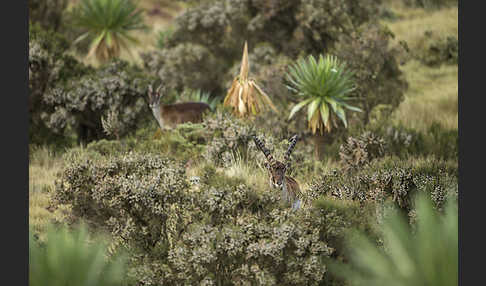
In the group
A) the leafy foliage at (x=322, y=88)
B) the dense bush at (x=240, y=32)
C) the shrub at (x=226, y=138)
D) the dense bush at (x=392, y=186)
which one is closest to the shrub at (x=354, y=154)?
the leafy foliage at (x=322, y=88)

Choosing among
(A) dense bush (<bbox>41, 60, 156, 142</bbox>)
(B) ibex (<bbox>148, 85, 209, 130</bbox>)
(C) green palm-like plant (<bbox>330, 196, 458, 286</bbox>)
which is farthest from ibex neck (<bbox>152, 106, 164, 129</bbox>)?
(C) green palm-like plant (<bbox>330, 196, 458, 286</bbox>)

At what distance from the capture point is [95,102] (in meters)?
15.6

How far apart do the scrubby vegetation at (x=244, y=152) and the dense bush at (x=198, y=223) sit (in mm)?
19

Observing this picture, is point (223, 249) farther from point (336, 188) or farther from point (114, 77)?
point (114, 77)

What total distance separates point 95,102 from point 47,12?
9.16 metres

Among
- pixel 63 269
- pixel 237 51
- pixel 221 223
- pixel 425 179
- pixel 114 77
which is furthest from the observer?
pixel 237 51

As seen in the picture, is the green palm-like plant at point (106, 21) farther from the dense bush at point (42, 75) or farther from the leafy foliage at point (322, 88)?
the leafy foliage at point (322, 88)

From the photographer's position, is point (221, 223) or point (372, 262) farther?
point (221, 223)

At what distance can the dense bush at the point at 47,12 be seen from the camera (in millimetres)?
22844

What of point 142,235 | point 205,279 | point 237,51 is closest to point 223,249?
point 205,279

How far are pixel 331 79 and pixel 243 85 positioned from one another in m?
1.79

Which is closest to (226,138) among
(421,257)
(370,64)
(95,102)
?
(95,102)

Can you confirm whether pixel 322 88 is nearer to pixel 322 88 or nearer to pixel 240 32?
pixel 322 88

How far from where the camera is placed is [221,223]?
24.2 feet
